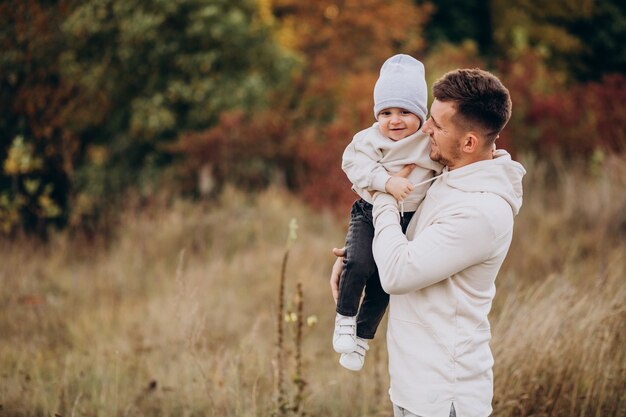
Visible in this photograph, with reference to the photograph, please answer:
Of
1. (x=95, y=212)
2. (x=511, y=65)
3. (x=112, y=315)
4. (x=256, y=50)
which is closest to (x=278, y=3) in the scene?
(x=256, y=50)

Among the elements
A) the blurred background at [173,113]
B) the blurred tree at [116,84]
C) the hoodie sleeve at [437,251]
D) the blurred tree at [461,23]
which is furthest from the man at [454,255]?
the blurred tree at [461,23]

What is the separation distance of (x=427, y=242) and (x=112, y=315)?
4801 mm

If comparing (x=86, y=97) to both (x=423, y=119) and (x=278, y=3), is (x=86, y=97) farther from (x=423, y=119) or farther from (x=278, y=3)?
(x=423, y=119)

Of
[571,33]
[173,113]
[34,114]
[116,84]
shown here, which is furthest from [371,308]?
[571,33]

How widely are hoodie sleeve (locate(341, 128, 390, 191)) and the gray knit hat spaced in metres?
0.15

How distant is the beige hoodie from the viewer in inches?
76.1

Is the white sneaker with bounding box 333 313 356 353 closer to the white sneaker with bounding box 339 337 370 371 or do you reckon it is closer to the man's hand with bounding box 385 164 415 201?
the white sneaker with bounding box 339 337 370 371

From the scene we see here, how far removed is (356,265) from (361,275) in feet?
0.15

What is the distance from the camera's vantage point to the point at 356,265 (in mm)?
2291

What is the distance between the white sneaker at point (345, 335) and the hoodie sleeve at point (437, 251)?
0.40 meters

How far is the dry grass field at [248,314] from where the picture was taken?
136 inches

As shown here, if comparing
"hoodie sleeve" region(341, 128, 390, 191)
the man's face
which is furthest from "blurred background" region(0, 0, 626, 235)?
the man's face

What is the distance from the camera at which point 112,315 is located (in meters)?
5.97

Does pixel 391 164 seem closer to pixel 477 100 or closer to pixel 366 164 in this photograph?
pixel 366 164
